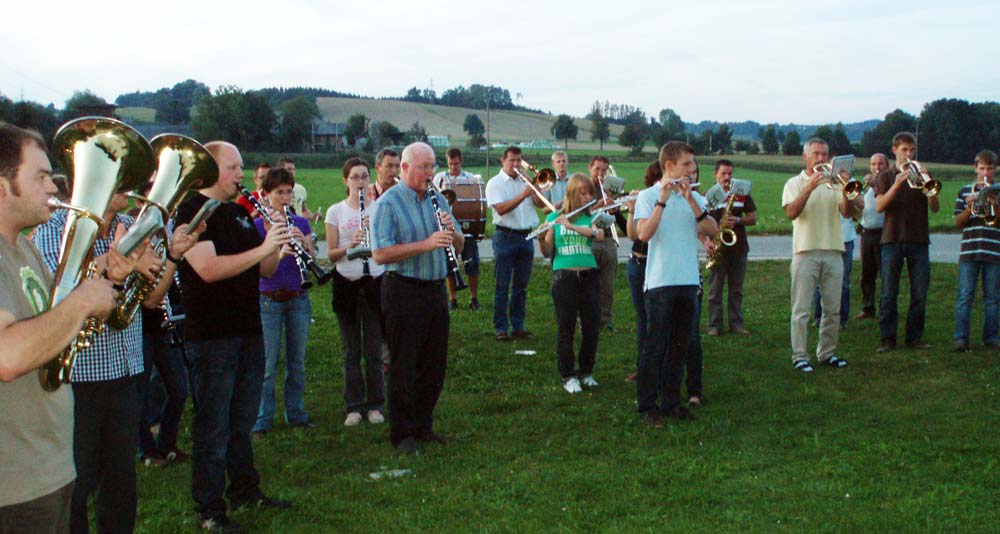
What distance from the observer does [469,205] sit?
12797mm

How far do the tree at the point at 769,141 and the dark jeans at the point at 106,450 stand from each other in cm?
6800

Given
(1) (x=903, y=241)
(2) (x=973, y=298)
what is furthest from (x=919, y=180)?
(2) (x=973, y=298)

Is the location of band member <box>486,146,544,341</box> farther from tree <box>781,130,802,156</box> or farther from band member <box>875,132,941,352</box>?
tree <box>781,130,802,156</box>

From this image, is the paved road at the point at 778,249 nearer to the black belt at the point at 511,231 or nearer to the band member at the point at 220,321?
the black belt at the point at 511,231

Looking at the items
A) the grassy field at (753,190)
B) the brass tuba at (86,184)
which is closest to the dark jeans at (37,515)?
the brass tuba at (86,184)

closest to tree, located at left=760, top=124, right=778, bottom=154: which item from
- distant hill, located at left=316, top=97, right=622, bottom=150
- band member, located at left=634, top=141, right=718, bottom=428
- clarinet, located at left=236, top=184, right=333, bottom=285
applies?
distant hill, located at left=316, top=97, right=622, bottom=150

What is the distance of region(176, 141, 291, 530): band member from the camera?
498cm

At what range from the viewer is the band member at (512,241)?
36.3ft

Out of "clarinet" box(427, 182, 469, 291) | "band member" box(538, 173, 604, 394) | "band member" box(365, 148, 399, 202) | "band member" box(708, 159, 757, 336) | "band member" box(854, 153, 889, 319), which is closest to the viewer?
"clarinet" box(427, 182, 469, 291)

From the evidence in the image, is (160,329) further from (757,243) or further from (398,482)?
(757,243)

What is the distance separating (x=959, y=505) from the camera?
5.46m

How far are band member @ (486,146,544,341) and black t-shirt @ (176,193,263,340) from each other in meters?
5.96

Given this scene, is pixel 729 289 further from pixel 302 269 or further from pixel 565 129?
pixel 565 129

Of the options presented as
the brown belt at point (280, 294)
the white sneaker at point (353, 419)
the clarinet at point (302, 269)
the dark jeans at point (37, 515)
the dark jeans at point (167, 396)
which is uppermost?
the clarinet at point (302, 269)
